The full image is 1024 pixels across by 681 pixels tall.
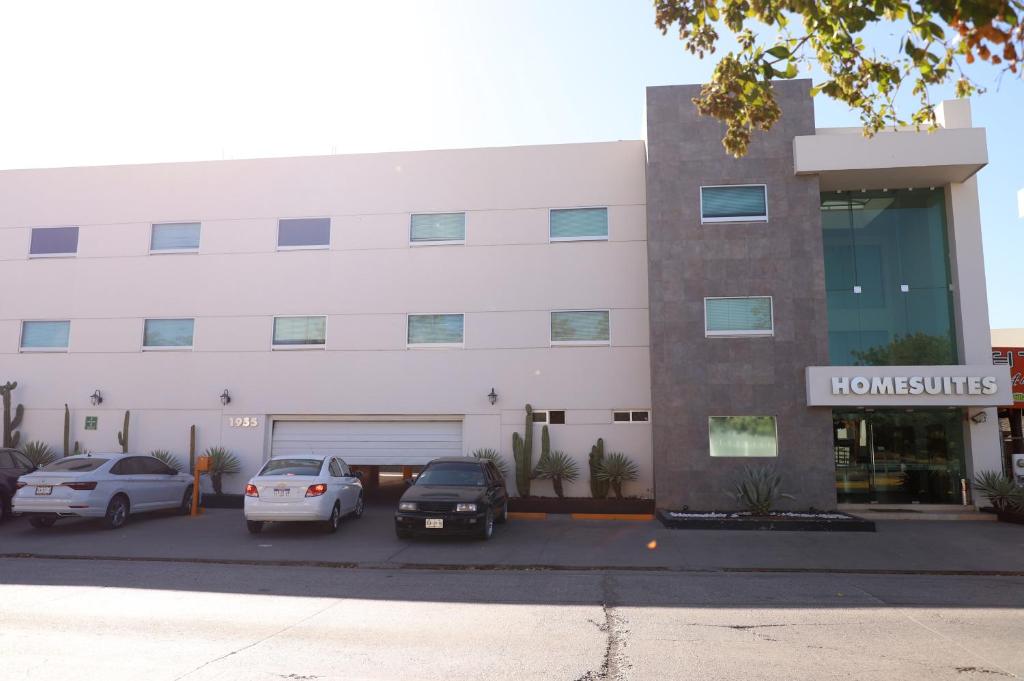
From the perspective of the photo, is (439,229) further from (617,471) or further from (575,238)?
(617,471)

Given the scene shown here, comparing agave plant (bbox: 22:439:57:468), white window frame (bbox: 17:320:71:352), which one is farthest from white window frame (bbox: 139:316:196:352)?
agave plant (bbox: 22:439:57:468)

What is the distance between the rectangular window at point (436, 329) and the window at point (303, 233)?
11.1 ft

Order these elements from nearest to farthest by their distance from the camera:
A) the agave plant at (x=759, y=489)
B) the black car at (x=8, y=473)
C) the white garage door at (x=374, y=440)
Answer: the black car at (x=8, y=473), the agave plant at (x=759, y=489), the white garage door at (x=374, y=440)

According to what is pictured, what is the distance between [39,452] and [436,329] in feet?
35.7

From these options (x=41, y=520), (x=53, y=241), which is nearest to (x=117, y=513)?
(x=41, y=520)

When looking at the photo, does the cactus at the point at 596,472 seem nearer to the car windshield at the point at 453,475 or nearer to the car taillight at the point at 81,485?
the car windshield at the point at 453,475

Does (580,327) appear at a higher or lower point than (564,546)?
higher

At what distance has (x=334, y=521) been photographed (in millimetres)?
13336

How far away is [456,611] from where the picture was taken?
759 centimetres

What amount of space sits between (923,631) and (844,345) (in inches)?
419

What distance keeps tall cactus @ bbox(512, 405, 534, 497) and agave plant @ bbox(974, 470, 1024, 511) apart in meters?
10.2

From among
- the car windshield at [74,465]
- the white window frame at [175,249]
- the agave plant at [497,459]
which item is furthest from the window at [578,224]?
the car windshield at [74,465]

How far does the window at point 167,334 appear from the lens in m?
18.6

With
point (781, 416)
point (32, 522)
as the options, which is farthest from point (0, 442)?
point (781, 416)
